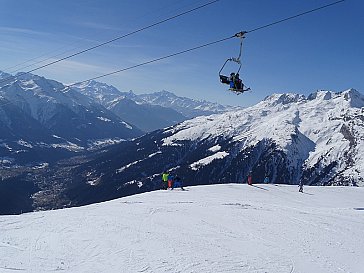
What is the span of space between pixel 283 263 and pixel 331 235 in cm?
795

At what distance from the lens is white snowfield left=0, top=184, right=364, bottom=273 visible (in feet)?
52.2

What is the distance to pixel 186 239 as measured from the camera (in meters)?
19.9

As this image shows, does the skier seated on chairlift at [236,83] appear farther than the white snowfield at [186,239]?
Yes

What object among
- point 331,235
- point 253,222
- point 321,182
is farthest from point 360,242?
point 321,182

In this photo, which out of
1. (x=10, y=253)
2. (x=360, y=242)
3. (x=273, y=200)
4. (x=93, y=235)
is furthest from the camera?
(x=273, y=200)

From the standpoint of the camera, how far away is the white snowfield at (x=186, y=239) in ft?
52.2

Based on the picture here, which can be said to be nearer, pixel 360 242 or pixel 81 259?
pixel 81 259

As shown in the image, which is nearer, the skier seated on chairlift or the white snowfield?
the white snowfield

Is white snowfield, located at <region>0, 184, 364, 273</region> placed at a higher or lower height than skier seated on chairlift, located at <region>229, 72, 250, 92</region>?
lower

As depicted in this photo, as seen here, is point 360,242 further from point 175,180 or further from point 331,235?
point 175,180

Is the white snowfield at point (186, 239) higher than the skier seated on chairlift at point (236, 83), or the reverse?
the skier seated on chairlift at point (236, 83)

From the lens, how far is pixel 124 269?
49.4 ft

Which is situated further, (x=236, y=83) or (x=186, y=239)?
(x=236, y=83)

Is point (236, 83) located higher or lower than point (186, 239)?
higher
